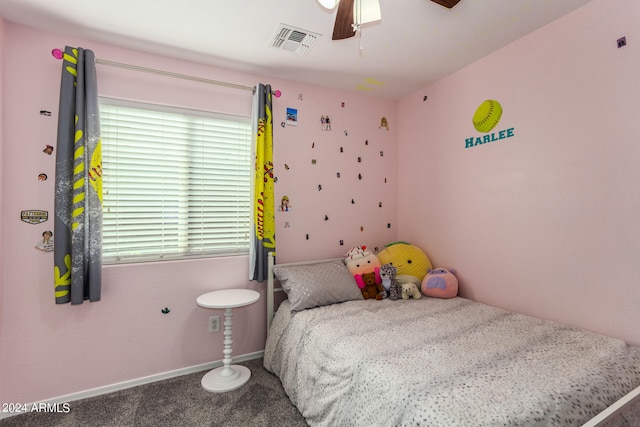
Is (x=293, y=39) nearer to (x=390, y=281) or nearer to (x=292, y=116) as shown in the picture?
(x=292, y=116)

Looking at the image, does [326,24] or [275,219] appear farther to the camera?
[275,219]

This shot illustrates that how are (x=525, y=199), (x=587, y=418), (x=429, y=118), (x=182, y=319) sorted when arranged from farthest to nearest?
(x=429, y=118), (x=182, y=319), (x=525, y=199), (x=587, y=418)

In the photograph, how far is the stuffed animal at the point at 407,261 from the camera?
268 centimetres

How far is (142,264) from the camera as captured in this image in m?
2.26

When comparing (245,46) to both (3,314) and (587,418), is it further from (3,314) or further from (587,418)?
(587,418)

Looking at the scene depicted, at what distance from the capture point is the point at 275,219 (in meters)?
2.68

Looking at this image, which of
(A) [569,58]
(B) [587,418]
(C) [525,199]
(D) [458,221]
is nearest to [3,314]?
(B) [587,418]

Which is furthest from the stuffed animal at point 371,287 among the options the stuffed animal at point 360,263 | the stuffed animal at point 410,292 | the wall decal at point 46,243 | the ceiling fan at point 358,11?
the wall decal at point 46,243

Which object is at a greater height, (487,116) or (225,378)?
(487,116)

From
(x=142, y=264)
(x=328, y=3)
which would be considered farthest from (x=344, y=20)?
(x=142, y=264)

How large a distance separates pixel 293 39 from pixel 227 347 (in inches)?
90.4

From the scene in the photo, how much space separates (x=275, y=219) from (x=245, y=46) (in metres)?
1.37

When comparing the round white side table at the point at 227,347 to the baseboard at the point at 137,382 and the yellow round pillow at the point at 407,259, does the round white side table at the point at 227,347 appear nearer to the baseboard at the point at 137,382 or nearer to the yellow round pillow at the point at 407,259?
the baseboard at the point at 137,382

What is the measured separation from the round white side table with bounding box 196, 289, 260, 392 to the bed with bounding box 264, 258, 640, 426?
25 centimetres
